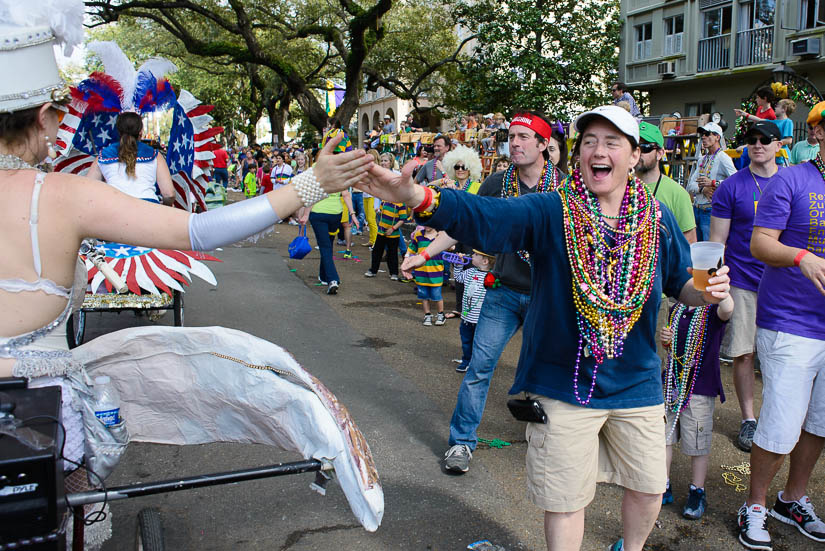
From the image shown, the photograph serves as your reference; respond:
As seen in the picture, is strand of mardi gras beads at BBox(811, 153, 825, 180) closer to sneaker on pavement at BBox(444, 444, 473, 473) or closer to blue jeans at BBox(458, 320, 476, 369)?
sneaker on pavement at BBox(444, 444, 473, 473)

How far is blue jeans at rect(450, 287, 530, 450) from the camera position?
14.1 ft

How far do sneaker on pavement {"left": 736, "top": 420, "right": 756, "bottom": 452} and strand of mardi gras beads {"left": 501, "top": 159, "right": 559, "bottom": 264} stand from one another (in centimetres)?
215

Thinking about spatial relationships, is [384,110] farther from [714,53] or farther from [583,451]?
[583,451]

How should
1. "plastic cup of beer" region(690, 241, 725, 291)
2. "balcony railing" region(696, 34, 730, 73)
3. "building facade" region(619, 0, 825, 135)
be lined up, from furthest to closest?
1. "balcony railing" region(696, 34, 730, 73)
2. "building facade" region(619, 0, 825, 135)
3. "plastic cup of beer" region(690, 241, 725, 291)

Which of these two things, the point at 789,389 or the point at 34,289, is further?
the point at 789,389

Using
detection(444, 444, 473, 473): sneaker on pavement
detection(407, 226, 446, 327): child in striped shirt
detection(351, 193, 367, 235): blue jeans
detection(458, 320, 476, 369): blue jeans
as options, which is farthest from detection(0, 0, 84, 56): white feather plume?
detection(351, 193, 367, 235): blue jeans

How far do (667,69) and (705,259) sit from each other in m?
28.3

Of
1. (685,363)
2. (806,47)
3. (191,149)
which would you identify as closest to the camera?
(685,363)

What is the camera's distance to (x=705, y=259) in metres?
2.66

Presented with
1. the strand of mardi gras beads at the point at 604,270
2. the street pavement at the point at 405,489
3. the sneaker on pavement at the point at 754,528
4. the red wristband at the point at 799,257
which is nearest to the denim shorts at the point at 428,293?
the street pavement at the point at 405,489

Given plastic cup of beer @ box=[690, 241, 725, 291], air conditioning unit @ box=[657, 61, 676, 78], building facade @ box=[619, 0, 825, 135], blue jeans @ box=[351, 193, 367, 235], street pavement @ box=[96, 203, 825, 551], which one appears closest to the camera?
plastic cup of beer @ box=[690, 241, 725, 291]

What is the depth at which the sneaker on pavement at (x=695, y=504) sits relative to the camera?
151 inches

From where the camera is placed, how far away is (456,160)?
28.0 feet

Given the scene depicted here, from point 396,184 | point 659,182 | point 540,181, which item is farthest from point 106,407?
point 659,182
